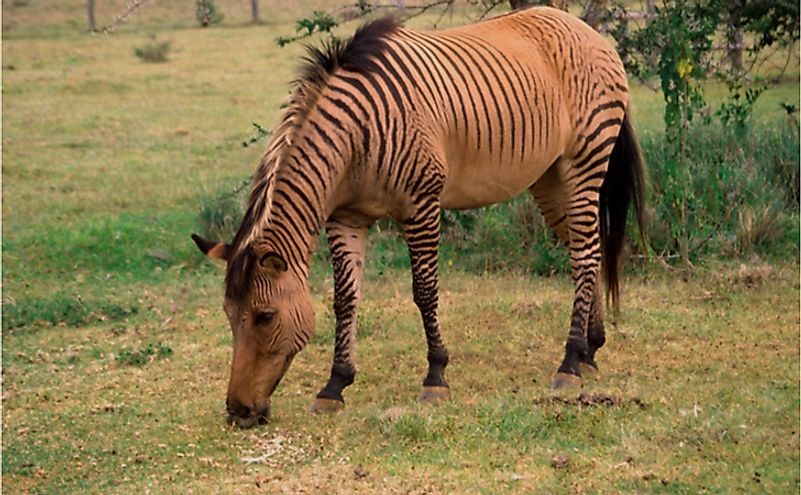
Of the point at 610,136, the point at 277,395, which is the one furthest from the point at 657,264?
the point at 277,395

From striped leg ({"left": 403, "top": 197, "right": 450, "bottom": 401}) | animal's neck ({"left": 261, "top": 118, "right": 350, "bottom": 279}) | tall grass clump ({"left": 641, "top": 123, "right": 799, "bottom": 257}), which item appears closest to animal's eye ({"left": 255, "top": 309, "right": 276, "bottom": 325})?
animal's neck ({"left": 261, "top": 118, "right": 350, "bottom": 279})

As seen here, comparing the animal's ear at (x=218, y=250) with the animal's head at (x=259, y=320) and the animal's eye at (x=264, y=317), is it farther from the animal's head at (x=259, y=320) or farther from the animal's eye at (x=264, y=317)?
the animal's eye at (x=264, y=317)

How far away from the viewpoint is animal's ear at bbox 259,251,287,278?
541cm

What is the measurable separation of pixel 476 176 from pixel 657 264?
2.83m

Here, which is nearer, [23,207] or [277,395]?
[277,395]

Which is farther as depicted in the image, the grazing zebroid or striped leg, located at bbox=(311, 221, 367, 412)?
striped leg, located at bbox=(311, 221, 367, 412)

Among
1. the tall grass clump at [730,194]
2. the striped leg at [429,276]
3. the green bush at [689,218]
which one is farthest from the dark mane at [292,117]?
the tall grass clump at [730,194]

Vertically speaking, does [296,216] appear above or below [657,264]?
above

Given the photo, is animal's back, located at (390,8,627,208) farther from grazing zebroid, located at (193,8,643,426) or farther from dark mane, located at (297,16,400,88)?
dark mane, located at (297,16,400,88)

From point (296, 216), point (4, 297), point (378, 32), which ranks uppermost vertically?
point (378, 32)

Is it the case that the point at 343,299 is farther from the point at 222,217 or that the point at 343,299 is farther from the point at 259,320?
the point at 222,217

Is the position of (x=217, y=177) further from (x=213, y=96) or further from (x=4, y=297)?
(x=213, y=96)

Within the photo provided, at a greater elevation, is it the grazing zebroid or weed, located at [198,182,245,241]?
the grazing zebroid

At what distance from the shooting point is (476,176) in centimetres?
641
